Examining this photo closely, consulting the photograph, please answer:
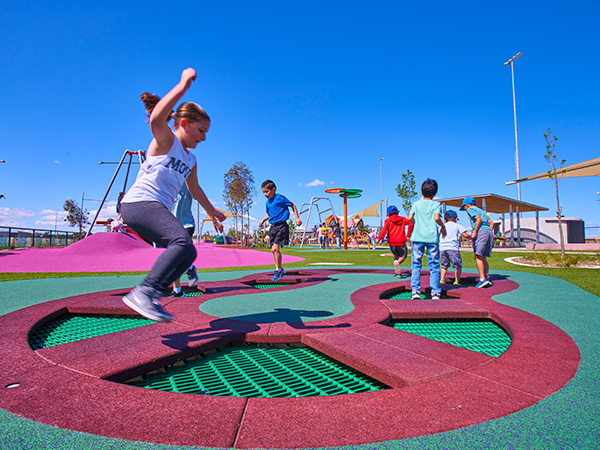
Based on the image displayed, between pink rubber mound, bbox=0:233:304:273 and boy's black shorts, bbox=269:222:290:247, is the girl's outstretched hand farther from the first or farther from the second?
pink rubber mound, bbox=0:233:304:273

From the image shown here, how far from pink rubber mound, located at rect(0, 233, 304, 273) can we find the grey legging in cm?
833

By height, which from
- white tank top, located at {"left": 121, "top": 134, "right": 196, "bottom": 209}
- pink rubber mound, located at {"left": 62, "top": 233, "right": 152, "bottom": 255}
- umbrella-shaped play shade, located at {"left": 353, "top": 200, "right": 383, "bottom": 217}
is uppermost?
umbrella-shaped play shade, located at {"left": 353, "top": 200, "right": 383, "bottom": 217}

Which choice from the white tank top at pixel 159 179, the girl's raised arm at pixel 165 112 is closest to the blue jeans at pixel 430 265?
the white tank top at pixel 159 179

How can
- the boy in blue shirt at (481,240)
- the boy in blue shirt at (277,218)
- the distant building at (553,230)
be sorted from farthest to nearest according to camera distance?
the distant building at (553,230)
the boy in blue shirt at (277,218)
the boy in blue shirt at (481,240)

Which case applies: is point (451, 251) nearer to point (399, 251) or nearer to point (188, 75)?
point (399, 251)

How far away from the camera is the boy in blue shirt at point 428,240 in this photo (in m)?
4.52

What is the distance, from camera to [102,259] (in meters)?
11.4

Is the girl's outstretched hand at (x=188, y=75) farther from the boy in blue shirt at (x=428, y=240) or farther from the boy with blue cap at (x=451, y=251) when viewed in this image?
the boy with blue cap at (x=451, y=251)

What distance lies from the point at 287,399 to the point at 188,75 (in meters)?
1.99

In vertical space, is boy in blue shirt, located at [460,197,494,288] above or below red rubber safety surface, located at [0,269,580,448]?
above

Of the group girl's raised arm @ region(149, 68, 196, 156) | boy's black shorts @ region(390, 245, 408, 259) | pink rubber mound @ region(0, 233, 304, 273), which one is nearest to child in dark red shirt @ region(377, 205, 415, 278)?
boy's black shorts @ region(390, 245, 408, 259)

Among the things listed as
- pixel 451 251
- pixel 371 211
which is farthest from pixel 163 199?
pixel 371 211

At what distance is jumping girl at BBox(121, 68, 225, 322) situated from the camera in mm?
2178

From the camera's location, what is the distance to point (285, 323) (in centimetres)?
294
